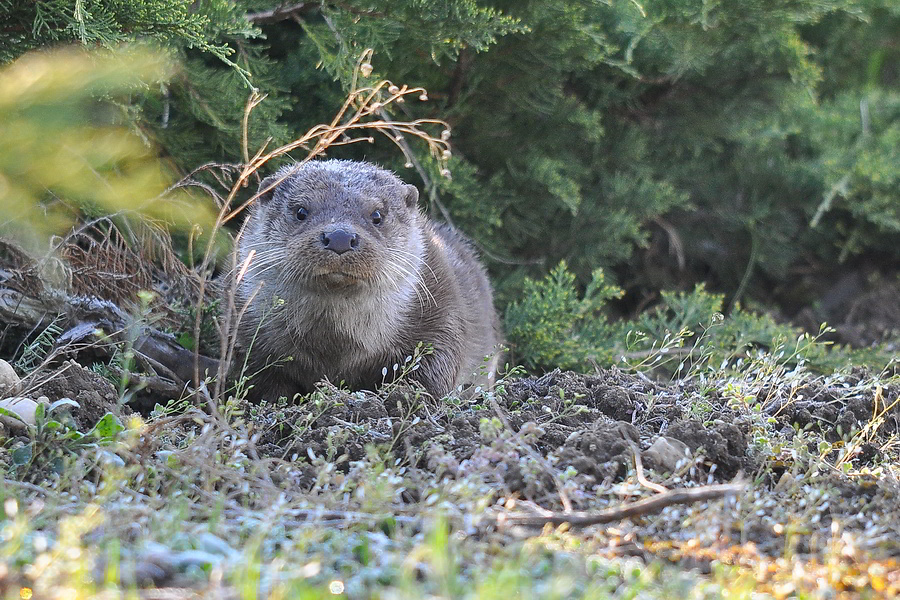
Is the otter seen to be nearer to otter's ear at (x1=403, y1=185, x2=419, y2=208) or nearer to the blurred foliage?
otter's ear at (x1=403, y1=185, x2=419, y2=208)

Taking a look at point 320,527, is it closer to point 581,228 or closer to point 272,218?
point 272,218

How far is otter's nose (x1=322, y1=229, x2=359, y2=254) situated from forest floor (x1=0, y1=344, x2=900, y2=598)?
655 mm

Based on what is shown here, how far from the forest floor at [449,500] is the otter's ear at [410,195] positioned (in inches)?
50.6

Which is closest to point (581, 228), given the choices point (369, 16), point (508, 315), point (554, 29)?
point (508, 315)

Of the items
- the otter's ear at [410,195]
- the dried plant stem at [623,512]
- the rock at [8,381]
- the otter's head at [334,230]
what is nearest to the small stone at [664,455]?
the dried plant stem at [623,512]

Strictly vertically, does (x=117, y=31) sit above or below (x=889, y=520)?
above

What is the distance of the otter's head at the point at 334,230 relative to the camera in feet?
14.4

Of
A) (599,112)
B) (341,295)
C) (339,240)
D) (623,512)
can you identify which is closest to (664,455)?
(623,512)

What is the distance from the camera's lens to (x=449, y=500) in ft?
9.54

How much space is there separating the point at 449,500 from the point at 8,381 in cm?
199

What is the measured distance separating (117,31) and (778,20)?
404 centimetres

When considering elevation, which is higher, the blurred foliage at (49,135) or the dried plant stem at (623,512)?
the blurred foliage at (49,135)

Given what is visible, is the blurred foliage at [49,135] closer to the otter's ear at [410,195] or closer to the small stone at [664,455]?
the small stone at [664,455]

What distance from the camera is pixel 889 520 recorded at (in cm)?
291
